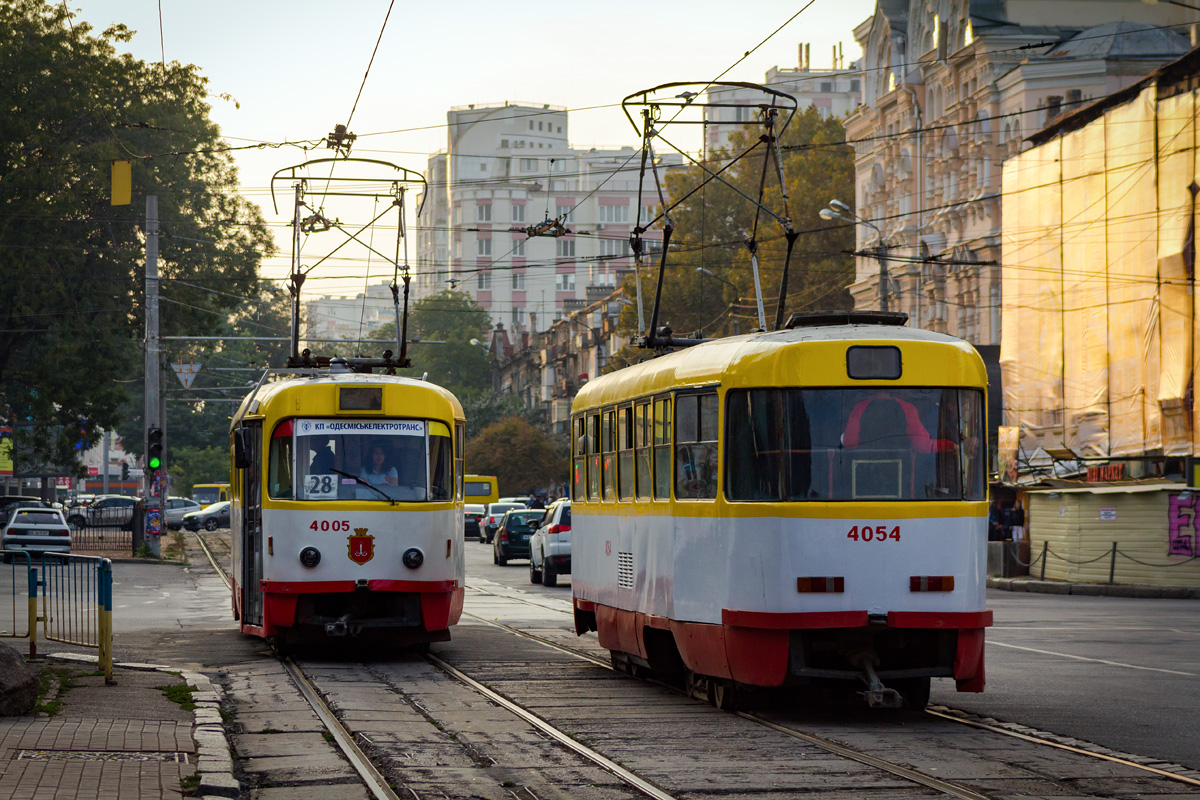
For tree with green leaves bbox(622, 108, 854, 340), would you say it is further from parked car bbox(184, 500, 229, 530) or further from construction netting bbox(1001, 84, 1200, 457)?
construction netting bbox(1001, 84, 1200, 457)

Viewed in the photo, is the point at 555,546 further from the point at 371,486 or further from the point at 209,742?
the point at 209,742

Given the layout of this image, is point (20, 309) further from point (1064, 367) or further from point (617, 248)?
point (617, 248)

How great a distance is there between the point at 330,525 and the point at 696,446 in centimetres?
509

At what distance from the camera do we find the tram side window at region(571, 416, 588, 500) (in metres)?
16.3

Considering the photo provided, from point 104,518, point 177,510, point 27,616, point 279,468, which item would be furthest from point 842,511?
point 177,510

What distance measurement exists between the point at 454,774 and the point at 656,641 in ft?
14.9

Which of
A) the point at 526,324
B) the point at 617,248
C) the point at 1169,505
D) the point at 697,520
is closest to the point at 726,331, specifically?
the point at 1169,505

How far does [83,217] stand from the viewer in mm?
45688

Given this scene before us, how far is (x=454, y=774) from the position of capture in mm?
9445

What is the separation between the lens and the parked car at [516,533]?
4225 centimetres

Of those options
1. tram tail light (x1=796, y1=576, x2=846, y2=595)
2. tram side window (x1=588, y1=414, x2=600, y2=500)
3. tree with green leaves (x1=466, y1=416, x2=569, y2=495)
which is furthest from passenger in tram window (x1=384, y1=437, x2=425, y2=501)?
tree with green leaves (x1=466, y1=416, x2=569, y2=495)

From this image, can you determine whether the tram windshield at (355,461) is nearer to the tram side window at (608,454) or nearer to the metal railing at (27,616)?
the tram side window at (608,454)

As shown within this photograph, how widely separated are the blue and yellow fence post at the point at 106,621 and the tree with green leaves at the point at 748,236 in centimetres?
4979

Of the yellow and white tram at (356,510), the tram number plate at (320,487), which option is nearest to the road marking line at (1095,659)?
the yellow and white tram at (356,510)
